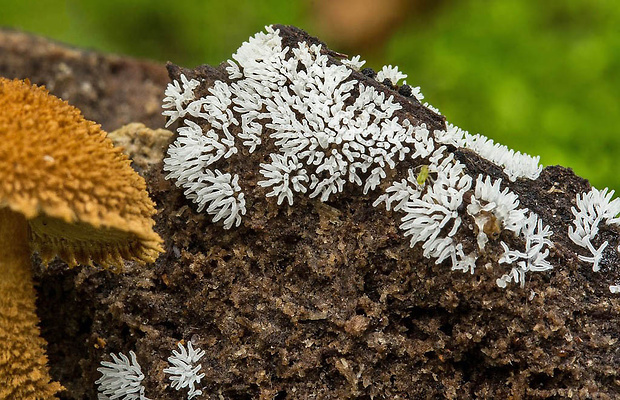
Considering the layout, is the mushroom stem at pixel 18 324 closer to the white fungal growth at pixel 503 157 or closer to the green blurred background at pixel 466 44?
the white fungal growth at pixel 503 157

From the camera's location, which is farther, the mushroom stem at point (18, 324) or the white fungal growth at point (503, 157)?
the white fungal growth at point (503, 157)

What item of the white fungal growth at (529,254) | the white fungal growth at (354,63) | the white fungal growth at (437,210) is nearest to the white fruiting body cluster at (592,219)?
the white fungal growth at (529,254)

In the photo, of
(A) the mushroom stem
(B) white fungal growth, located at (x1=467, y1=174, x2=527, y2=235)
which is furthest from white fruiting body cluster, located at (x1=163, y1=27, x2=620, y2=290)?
(A) the mushroom stem

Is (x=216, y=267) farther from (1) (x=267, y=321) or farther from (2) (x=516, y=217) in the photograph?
(2) (x=516, y=217)

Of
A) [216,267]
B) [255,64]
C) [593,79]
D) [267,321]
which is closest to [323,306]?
[267,321]

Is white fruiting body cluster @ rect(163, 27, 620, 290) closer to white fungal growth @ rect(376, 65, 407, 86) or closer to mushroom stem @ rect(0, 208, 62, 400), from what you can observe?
white fungal growth @ rect(376, 65, 407, 86)

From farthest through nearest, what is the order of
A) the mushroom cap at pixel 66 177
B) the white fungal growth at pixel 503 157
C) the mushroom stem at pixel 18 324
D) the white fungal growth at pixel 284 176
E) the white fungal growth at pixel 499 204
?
the white fungal growth at pixel 503 157 < the white fungal growth at pixel 284 176 < the white fungal growth at pixel 499 204 < the mushroom stem at pixel 18 324 < the mushroom cap at pixel 66 177
